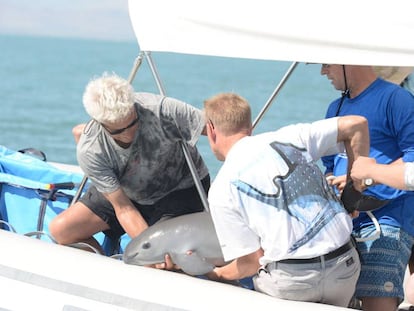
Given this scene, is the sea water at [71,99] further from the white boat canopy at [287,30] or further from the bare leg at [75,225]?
the white boat canopy at [287,30]

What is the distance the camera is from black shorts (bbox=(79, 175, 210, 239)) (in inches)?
154

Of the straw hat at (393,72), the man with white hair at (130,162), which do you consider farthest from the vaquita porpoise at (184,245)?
the straw hat at (393,72)

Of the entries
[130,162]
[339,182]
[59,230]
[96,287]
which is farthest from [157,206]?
[339,182]

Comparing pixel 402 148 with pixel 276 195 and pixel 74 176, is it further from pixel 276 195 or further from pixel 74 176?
pixel 74 176

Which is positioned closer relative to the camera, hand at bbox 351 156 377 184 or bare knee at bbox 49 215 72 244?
hand at bbox 351 156 377 184

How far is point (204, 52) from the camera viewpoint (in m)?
3.32

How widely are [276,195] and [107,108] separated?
0.87 meters

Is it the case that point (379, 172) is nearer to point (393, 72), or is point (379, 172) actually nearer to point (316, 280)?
point (316, 280)

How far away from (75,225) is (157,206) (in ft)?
1.13

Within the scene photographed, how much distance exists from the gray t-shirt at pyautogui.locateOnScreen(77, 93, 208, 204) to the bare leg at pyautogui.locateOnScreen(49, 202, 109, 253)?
199 millimetres

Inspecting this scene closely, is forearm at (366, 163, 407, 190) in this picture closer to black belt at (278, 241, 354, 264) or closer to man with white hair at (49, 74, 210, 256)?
black belt at (278, 241, 354, 264)

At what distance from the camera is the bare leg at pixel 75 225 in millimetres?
3900

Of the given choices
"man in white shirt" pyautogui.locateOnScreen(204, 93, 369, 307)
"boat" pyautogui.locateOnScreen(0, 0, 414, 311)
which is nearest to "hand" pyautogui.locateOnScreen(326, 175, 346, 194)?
"man in white shirt" pyautogui.locateOnScreen(204, 93, 369, 307)

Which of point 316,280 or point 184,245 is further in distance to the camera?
point 184,245
